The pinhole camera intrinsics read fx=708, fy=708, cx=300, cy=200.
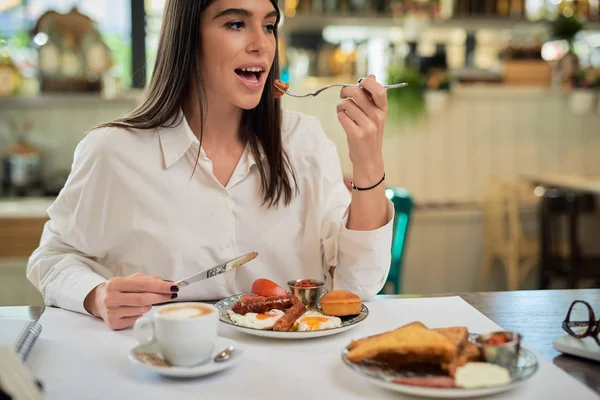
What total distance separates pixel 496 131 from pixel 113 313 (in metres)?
3.95

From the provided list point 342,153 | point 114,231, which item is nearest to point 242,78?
point 114,231

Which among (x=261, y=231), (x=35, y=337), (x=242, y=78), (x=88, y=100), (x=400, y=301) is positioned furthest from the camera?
(x=88, y=100)

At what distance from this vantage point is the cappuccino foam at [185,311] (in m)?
0.98

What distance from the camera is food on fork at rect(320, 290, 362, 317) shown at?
4.00 feet

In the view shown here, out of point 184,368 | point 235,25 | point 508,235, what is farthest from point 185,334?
point 508,235

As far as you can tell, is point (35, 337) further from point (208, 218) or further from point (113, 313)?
point (208, 218)

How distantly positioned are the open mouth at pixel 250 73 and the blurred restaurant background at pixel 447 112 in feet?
8.95

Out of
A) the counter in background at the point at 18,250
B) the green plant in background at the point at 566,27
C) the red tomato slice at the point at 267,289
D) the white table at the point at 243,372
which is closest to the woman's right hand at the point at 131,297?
the white table at the point at 243,372

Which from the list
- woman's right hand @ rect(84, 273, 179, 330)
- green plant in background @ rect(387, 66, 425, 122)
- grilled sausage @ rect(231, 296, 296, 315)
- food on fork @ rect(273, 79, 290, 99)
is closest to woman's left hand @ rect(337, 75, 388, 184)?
food on fork @ rect(273, 79, 290, 99)

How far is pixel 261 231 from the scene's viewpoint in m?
1.65

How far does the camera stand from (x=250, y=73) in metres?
1.58

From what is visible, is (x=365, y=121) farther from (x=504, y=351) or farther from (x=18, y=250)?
(x=18, y=250)

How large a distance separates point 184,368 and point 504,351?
1.41 ft

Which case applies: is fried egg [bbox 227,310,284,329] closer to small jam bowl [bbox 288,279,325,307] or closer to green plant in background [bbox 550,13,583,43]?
small jam bowl [bbox 288,279,325,307]
